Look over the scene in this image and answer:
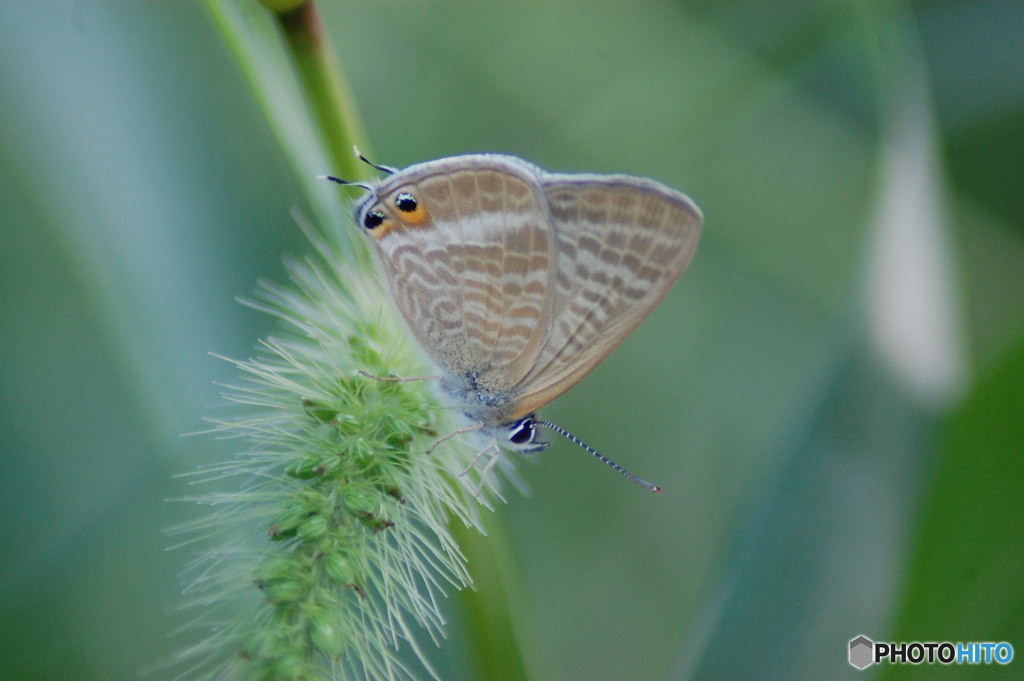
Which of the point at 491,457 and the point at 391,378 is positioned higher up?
the point at 391,378

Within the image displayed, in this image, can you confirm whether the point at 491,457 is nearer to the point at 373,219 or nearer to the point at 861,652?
the point at 373,219

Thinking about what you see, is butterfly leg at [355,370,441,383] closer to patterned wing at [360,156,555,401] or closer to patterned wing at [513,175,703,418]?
patterned wing at [360,156,555,401]

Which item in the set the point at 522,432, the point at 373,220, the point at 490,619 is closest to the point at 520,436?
the point at 522,432

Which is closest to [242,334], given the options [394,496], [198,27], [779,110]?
[394,496]

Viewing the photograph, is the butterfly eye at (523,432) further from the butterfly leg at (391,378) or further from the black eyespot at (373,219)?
the black eyespot at (373,219)

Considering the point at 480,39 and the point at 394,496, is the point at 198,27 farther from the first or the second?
the point at 394,496
